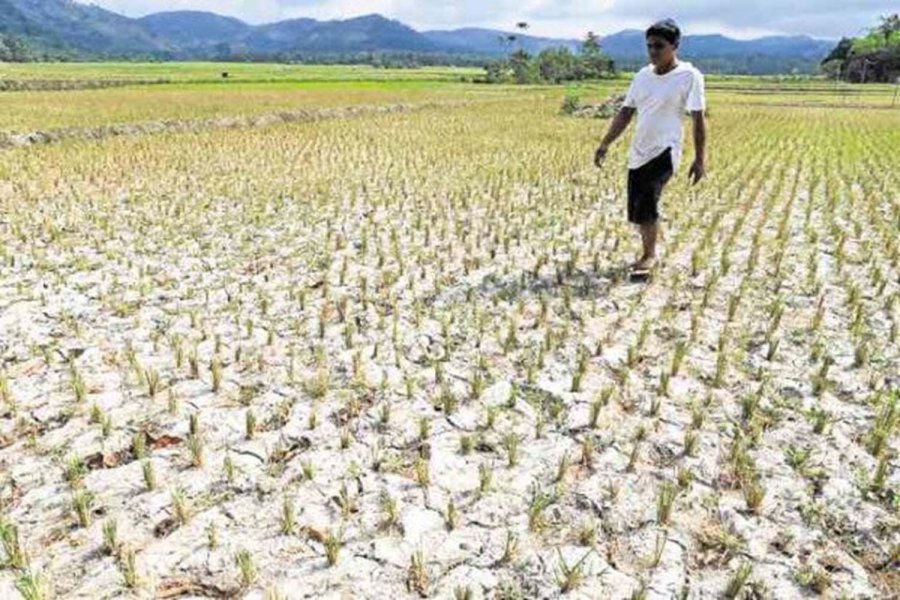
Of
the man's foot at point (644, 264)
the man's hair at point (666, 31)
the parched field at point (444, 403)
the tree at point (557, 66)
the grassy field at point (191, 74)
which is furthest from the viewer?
the tree at point (557, 66)

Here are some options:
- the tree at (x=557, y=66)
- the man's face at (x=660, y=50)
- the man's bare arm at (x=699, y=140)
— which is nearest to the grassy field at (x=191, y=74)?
the tree at (x=557, y=66)

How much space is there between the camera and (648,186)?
17.5ft

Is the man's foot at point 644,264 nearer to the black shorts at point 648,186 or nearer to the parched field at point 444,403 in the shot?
the parched field at point 444,403

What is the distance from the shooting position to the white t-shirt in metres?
4.91

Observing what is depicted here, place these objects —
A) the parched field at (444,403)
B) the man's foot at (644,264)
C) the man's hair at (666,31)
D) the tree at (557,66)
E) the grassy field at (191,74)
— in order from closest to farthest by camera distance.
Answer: the parched field at (444,403), the man's hair at (666,31), the man's foot at (644,264), the grassy field at (191,74), the tree at (557,66)

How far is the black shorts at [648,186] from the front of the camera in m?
5.23

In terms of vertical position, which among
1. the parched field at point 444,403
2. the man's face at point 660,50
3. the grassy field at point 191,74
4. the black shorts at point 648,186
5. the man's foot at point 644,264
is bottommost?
the parched field at point 444,403

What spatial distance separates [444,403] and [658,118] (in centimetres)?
281

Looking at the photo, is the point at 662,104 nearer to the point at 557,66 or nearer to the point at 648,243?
the point at 648,243

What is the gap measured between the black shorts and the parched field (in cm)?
57

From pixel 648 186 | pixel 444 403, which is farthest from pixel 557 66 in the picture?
pixel 444 403

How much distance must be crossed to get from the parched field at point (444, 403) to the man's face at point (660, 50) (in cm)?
170

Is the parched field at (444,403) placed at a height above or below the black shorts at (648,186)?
below

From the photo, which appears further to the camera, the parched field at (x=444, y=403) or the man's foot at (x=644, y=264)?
the man's foot at (x=644, y=264)
